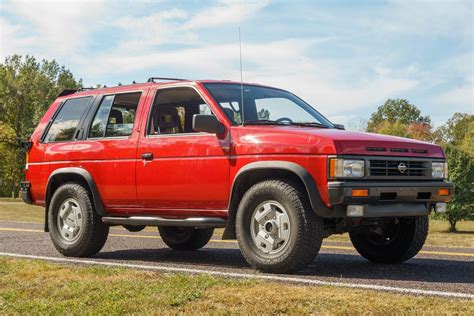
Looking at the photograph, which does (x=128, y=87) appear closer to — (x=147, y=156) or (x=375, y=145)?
(x=147, y=156)

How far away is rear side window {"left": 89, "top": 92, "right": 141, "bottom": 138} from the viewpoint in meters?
7.80

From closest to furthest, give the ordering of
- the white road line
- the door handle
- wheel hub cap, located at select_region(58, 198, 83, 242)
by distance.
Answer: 1. the white road line
2. the door handle
3. wheel hub cap, located at select_region(58, 198, 83, 242)

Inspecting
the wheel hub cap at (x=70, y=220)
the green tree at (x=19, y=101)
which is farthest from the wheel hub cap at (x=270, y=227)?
the green tree at (x=19, y=101)

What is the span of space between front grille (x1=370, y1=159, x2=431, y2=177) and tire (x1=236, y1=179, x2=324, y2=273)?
697 millimetres

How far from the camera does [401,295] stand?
4.90 meters

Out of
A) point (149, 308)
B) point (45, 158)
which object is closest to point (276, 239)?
point (149, 308)

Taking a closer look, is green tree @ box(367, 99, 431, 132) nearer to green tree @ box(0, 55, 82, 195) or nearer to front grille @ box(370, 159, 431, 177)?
green tree @ box(0, 55, 82, 195)

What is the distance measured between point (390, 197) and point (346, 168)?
560 mm

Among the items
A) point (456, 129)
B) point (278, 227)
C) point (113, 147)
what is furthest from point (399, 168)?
point (456, 129)

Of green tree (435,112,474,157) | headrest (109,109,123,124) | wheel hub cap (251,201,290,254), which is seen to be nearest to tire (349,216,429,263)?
wheel hub cap (251,201,290,254)

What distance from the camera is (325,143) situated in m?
5.88

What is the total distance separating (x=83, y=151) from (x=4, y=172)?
56815 mm

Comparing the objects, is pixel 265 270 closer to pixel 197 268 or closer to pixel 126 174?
pixel 197 268

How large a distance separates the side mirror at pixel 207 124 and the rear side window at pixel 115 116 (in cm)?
142
